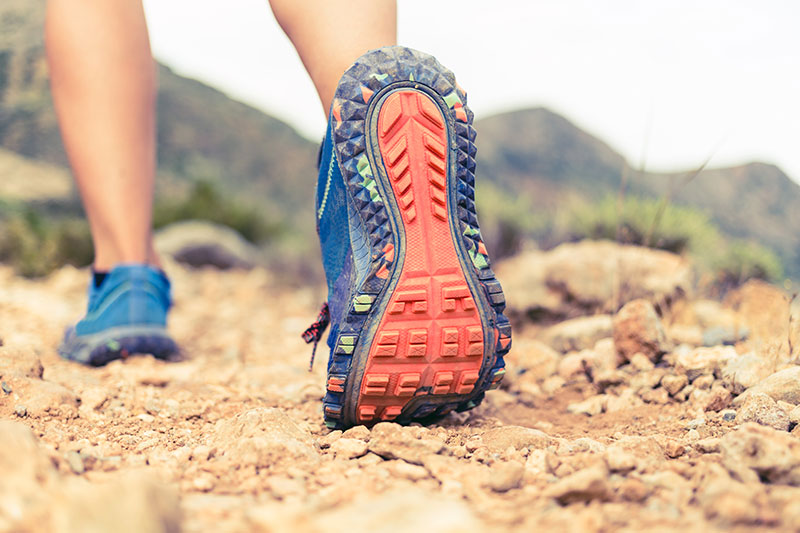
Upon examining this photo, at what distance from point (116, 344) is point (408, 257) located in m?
1.09

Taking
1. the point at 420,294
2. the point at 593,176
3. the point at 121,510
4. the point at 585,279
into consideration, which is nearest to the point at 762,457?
the point at 420,294

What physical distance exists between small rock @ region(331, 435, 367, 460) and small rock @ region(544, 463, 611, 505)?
14.8 inches

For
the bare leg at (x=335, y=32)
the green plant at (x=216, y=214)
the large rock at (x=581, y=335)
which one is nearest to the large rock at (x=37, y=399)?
the bare leg at (x=335, y=32)

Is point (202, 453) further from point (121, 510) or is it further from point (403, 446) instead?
point (121, 510)

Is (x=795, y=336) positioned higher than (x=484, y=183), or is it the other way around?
(x=484, y=183)

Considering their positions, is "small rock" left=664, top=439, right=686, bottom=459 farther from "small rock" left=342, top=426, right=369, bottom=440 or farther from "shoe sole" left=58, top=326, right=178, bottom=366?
"shoe sole" left=58, top=326, right=178, bottom=366

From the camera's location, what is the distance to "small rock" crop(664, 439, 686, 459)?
3.53 feet

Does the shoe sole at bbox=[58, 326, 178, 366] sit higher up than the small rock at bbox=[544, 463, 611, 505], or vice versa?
the shoe sole at bbox=[58, 326, 178, 366]

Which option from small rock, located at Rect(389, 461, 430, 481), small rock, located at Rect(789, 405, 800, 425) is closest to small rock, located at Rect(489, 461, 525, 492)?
small rock, located at Rect(389, 461, 430, 481)

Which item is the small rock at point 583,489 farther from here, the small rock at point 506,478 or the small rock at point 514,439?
the small rock at point 514,439

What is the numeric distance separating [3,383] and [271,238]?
705cm

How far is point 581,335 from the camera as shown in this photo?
2.20 m

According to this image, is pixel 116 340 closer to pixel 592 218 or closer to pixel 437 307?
pixel 437 307

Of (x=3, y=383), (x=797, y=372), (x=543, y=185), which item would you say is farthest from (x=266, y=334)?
(x=543, y=185)
